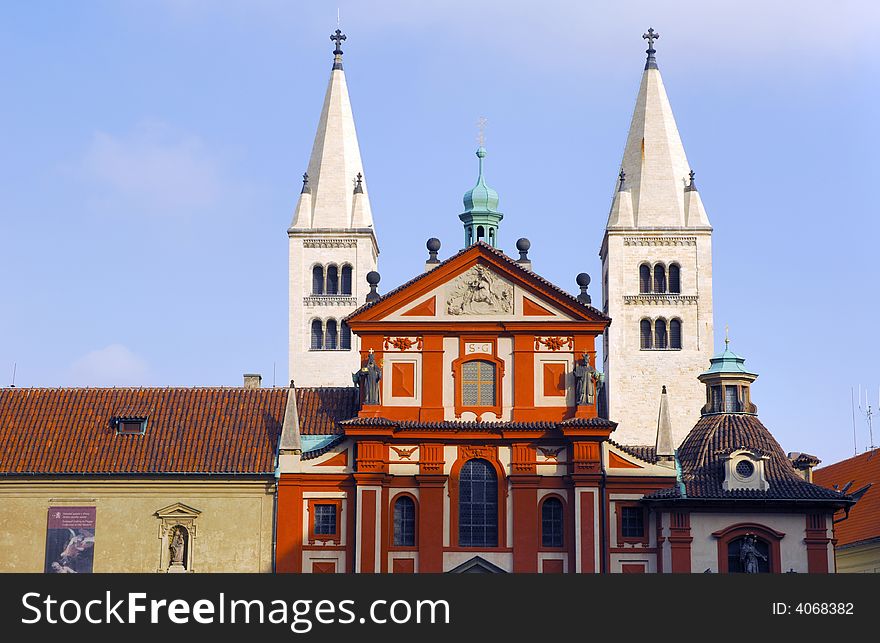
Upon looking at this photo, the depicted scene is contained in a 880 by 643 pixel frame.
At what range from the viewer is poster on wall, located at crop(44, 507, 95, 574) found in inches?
2297

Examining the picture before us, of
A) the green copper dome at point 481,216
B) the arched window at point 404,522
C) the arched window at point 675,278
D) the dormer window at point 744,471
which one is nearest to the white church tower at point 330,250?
the arched window at point 675,278

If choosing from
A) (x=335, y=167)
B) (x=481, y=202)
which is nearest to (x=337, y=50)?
(x=335, y=167)

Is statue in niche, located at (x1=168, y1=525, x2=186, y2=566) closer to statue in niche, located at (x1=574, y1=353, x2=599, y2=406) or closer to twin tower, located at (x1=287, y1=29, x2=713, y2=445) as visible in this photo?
statue in niche, located at (x1=574, y1=353, x2=599, y2=406)

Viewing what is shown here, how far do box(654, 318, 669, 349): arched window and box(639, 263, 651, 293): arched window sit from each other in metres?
2.09

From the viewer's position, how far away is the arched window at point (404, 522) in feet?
191

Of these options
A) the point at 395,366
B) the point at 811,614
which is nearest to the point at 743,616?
the point at 811,614

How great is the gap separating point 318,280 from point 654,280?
20.1 m

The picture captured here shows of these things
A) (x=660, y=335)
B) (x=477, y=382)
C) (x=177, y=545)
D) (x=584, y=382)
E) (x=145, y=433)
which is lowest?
(x=177, y=545)

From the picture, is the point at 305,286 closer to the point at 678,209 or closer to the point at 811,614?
the point at 678,209

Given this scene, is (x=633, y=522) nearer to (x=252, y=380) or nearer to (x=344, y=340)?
(x=252, y=380)

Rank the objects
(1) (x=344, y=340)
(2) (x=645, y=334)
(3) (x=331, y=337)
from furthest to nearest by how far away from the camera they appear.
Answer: (3) (x=331, y=337) < (1) (x=344, y=340) < (2) (x=645, y=334)

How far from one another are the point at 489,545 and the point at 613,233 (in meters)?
43.2

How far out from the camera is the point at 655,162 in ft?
328

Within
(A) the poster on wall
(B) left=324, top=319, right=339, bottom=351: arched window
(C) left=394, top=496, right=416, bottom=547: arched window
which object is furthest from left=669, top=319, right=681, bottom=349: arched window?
(A) the poster on wall
